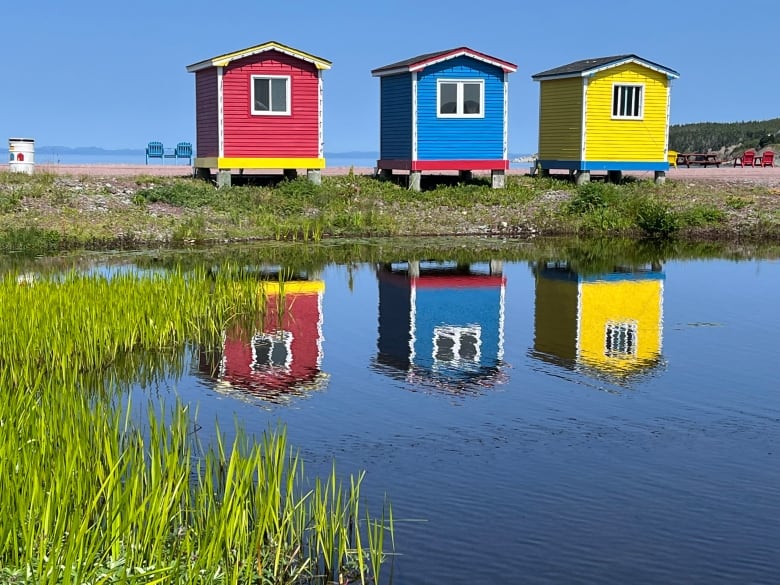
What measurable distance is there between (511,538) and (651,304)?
13.3m

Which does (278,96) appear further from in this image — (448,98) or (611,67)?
(611,67)

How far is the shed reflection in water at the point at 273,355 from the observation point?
46.0 feet

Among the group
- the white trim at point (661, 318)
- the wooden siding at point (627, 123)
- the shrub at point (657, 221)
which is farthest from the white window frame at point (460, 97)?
the white trim at point (661, 318)

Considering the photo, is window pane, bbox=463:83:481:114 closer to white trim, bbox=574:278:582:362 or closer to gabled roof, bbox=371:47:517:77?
gabled roof, bbox=371:47:517:77

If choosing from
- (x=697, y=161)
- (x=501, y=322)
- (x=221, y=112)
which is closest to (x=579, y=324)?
(x=501, y=322)

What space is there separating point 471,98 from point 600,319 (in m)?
18.9

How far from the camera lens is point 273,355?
15.9 m

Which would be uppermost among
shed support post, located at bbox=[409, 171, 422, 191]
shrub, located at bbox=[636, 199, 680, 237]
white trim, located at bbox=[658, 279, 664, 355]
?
shed support post, located at bbox=[409, 171, 422, 191]

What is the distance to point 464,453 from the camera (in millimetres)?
11031

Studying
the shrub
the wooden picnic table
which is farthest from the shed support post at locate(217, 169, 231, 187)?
the wooden picnic table

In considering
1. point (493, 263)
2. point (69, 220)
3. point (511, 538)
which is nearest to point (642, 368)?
point (511, 538)

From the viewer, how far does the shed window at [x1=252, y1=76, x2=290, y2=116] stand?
34938 mm

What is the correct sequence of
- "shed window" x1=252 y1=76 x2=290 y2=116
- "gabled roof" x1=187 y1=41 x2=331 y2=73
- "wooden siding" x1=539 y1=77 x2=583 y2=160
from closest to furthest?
"gabled roof" x1=187 y1=41 x2=331 y2=73
"shed window" x1=252 y1=76 x2=290 y2=116
"wooden siding" x1=539 y1=77 x2=583 y2=160

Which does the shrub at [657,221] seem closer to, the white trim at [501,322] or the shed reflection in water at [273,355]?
the white trim at [501,322]
